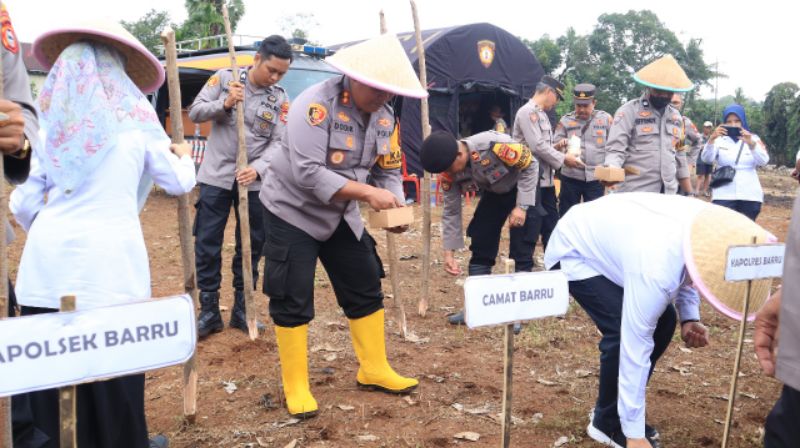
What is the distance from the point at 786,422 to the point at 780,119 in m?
27.6

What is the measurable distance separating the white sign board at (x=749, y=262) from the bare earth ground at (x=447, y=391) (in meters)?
1.19

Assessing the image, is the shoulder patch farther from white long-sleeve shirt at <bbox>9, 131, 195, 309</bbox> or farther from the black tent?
the black tent

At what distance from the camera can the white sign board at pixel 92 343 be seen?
4.80 ft

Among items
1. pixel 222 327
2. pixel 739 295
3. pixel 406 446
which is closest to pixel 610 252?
pixel 739 295

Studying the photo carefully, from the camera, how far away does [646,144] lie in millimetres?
5289

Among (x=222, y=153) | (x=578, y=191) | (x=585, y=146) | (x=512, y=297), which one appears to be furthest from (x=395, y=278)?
(x=585, y=146)

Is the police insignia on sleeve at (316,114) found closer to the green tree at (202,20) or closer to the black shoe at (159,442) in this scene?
the black shoe at (159,442)

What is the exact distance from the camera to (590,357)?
14.4 feet

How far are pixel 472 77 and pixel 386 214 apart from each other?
416 inches

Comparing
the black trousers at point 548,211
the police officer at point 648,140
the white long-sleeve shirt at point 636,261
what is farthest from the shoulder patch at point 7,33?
the black trousers at point 548,211

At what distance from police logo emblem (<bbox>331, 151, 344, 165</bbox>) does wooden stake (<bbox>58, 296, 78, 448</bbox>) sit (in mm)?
1835

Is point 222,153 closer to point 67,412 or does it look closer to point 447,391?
point 447,391

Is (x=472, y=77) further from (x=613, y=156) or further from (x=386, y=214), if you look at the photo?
(x=386, y=214)

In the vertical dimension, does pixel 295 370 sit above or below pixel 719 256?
below
